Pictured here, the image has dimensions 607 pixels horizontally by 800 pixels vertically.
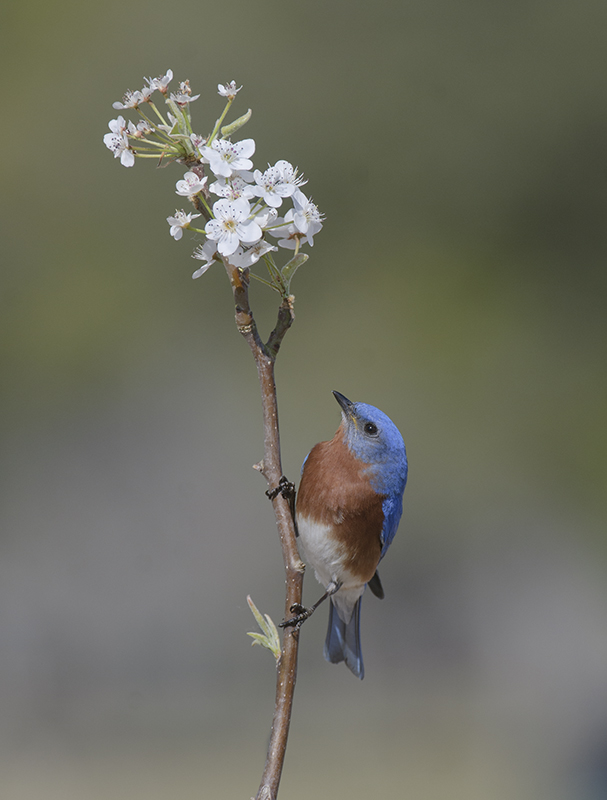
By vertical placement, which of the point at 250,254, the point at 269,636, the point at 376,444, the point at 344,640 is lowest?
the point at 344,640

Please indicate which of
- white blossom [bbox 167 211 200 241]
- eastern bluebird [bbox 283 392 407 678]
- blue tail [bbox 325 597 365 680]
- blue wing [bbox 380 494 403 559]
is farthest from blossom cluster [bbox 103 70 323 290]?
blue tail [bbox 325 597 365 680]

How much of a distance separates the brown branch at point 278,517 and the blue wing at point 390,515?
487 mm

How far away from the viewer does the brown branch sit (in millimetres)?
714

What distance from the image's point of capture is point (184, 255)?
2.95 meters

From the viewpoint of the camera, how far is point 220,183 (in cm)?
69

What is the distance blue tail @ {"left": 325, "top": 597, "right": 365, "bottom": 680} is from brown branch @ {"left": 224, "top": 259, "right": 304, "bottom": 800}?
0.81 meters

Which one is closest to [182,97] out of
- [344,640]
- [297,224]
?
[297,224]

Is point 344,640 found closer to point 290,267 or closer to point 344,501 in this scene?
point 344,501

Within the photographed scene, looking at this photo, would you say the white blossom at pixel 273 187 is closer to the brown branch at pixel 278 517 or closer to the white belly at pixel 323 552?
the brown branch at pixel 278 517

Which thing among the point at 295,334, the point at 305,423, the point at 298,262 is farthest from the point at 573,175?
the point at 298,262

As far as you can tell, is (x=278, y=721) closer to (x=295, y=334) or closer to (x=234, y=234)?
(x=234, y=234)

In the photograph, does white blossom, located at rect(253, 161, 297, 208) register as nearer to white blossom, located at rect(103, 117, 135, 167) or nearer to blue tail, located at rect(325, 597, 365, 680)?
white blossom, located at rect(103, 117, 135, 167)

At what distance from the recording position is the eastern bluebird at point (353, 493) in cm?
122

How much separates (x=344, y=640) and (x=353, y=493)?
0.58 meters
